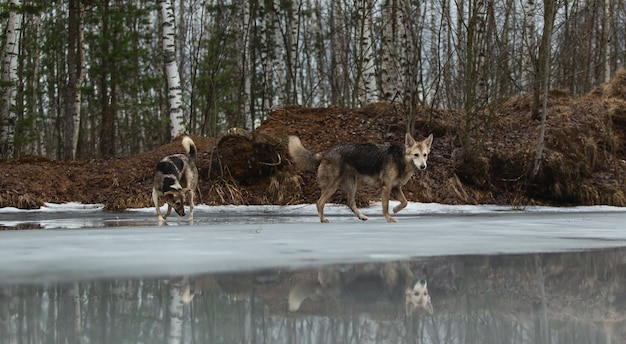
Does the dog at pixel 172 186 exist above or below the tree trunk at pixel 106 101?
below

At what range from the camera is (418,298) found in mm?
3855

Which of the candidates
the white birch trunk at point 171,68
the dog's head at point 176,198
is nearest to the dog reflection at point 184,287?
the dog's head at point 176,198

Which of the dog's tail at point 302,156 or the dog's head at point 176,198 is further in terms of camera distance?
the dog's tail at point 302,156

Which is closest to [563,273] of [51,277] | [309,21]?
[51,277]

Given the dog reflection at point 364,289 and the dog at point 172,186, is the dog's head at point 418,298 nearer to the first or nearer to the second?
the dog reflection at point 364,289

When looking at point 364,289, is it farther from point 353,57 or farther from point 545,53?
point 353,57

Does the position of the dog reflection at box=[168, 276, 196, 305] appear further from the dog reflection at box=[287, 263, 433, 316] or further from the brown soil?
the brown soil

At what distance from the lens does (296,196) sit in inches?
600

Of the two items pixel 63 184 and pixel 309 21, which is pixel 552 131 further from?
pixel 309 21

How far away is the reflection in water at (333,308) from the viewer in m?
3.02

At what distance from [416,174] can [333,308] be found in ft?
40.2

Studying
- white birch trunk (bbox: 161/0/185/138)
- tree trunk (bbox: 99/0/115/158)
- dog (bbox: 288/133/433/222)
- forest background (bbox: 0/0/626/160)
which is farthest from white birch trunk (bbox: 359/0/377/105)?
tree trunk (bbox: 99/0/115/158)

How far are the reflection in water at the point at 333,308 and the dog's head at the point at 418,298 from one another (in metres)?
0.01

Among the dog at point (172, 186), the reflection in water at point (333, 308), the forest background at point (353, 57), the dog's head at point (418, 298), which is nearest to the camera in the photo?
the reflection in water at point (333, 308)
